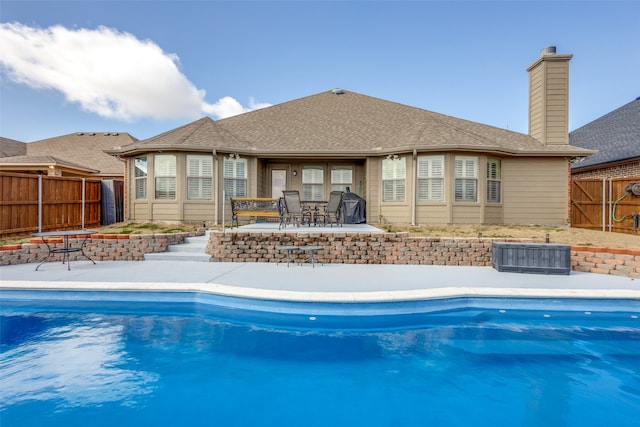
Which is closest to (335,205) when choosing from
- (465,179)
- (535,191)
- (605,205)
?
(465,179)

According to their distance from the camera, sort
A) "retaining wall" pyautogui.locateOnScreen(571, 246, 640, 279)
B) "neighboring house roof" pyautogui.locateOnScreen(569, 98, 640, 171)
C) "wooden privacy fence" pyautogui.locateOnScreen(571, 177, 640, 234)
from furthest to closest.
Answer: "neighboring house roof" pyautogui.locateOnScreen(569, 98, 640, 171), "wooden privacy fence" pyautogui.locateOnScreen(571, 177, 640, 234), "retaining wall" pyautogui.locateOnScreen(571, 246, 640, 279)

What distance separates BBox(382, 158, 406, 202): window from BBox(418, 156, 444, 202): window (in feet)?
2.08

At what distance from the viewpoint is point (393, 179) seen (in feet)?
40.3

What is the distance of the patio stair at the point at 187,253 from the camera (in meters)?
8.45

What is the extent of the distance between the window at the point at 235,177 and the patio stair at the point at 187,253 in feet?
10.6

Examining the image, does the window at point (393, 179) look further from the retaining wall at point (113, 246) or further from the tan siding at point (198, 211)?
the retaining wall at point (113, 246)

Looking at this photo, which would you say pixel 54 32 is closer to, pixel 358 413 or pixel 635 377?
pixel 358 413

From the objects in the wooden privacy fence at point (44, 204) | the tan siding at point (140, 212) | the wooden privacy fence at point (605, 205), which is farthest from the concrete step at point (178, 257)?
the wooden privacy fence at point (605, 205)

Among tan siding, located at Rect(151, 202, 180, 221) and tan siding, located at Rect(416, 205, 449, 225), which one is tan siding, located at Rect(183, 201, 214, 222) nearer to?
tan siding, located at Rect(151, 202, 180, 221)

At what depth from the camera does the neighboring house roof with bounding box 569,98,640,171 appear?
13.4m

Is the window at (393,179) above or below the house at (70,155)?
below

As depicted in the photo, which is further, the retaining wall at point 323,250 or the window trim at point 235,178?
the window trim at point 235,178

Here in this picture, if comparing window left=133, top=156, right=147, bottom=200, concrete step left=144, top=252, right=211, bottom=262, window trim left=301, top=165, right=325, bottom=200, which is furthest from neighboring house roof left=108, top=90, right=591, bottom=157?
concrete step left=144, top=252, right=211, bottom=262

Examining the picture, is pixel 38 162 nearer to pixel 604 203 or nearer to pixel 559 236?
pixel 559 236
